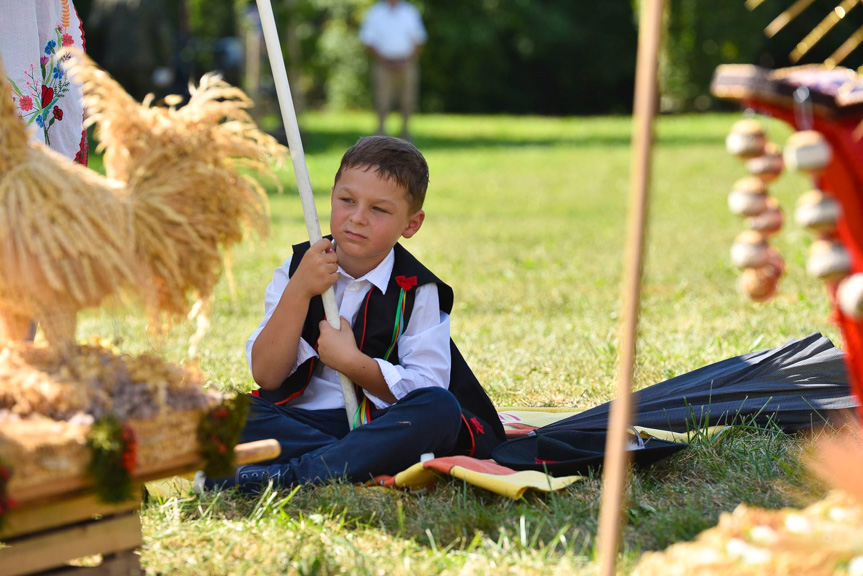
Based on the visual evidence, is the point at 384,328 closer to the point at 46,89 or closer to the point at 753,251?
the point at 46,89

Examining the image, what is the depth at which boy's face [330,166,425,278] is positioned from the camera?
3066 millimetres

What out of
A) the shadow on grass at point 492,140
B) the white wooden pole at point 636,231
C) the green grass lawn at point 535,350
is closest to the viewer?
the white wooden pole at point 636,231

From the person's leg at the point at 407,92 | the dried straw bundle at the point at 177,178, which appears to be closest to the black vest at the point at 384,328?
the dried straw bundle at the point at 177,178

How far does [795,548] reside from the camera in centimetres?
176

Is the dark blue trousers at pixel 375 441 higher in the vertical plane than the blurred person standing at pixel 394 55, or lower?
lower

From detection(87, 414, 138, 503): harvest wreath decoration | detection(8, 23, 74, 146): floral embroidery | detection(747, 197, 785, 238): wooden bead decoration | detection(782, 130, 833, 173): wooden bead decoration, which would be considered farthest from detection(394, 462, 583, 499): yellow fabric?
detection(8, 23, 74, 146): floral embroidery

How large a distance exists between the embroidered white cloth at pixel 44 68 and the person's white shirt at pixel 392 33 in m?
13.0

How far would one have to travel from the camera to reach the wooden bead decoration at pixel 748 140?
187 cm

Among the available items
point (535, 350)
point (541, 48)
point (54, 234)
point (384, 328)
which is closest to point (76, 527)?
point (54, 234)

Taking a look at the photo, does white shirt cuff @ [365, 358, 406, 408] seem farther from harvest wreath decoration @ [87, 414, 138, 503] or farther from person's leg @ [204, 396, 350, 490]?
harvest wreath decoration @ [87, 414, 138, 503]

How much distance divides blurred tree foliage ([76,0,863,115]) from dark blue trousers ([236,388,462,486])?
78.0 feet

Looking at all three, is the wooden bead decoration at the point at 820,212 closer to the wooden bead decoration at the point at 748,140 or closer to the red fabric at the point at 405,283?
the wooden bead decoration at the point at 748,140

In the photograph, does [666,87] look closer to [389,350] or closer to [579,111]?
[579,111]

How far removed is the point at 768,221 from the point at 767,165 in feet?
0.35
